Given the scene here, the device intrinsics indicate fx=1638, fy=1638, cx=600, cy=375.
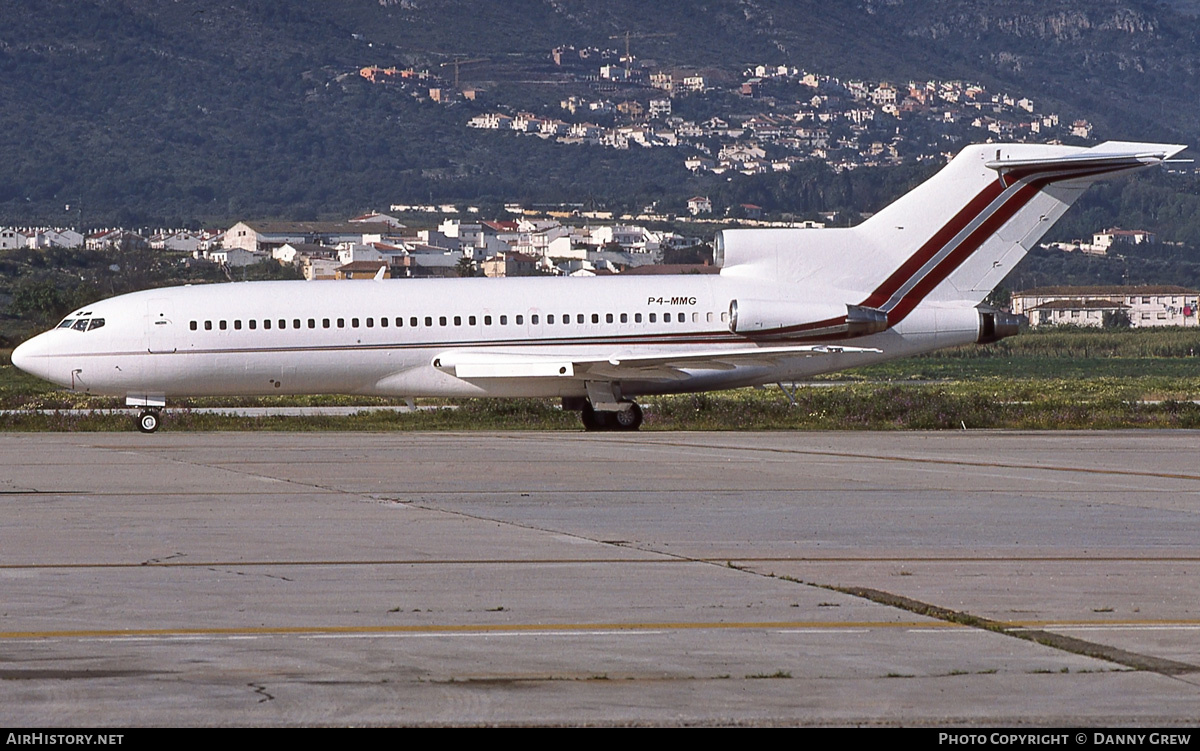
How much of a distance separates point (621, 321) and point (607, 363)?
1311 millimetres

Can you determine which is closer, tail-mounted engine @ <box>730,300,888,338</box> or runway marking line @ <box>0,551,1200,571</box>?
runway marking line @ <box>0,551,1200,571</box>

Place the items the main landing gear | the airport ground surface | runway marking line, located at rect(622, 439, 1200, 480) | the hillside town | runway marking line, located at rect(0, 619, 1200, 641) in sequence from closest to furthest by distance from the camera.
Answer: the airport ground surface < runway marking line, located at rect(0, 619, 1200, 641) < runway marking line, located at rect(622, 439, 1200, 480) < the main landing gear < the hillside town

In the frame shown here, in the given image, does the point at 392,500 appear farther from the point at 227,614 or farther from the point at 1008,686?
the point at 1008,686

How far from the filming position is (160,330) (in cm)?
3119

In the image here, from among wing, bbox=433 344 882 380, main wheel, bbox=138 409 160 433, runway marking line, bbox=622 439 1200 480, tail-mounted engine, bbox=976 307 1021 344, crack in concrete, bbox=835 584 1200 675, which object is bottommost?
runway marking line, bbox=622 439 1200 480

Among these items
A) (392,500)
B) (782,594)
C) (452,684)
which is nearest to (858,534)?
(782,594)

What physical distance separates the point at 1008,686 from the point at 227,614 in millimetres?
5515

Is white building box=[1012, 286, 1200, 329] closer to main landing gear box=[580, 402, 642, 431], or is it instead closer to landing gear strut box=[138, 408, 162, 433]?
main landing gear box=[580, 402, 642, 431]

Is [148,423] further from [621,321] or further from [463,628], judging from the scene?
[463,628]

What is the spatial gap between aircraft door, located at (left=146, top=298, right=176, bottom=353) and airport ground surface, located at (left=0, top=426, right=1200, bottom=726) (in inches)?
327

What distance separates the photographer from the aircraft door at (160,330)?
102 feet

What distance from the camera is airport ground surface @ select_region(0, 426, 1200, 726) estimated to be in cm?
914

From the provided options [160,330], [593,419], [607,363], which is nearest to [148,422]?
[160,330]

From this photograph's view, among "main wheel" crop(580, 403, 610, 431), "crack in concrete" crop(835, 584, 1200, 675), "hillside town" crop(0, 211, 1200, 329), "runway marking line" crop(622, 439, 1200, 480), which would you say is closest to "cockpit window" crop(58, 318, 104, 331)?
"main wheel" crop(580, 403, 610, 431)
